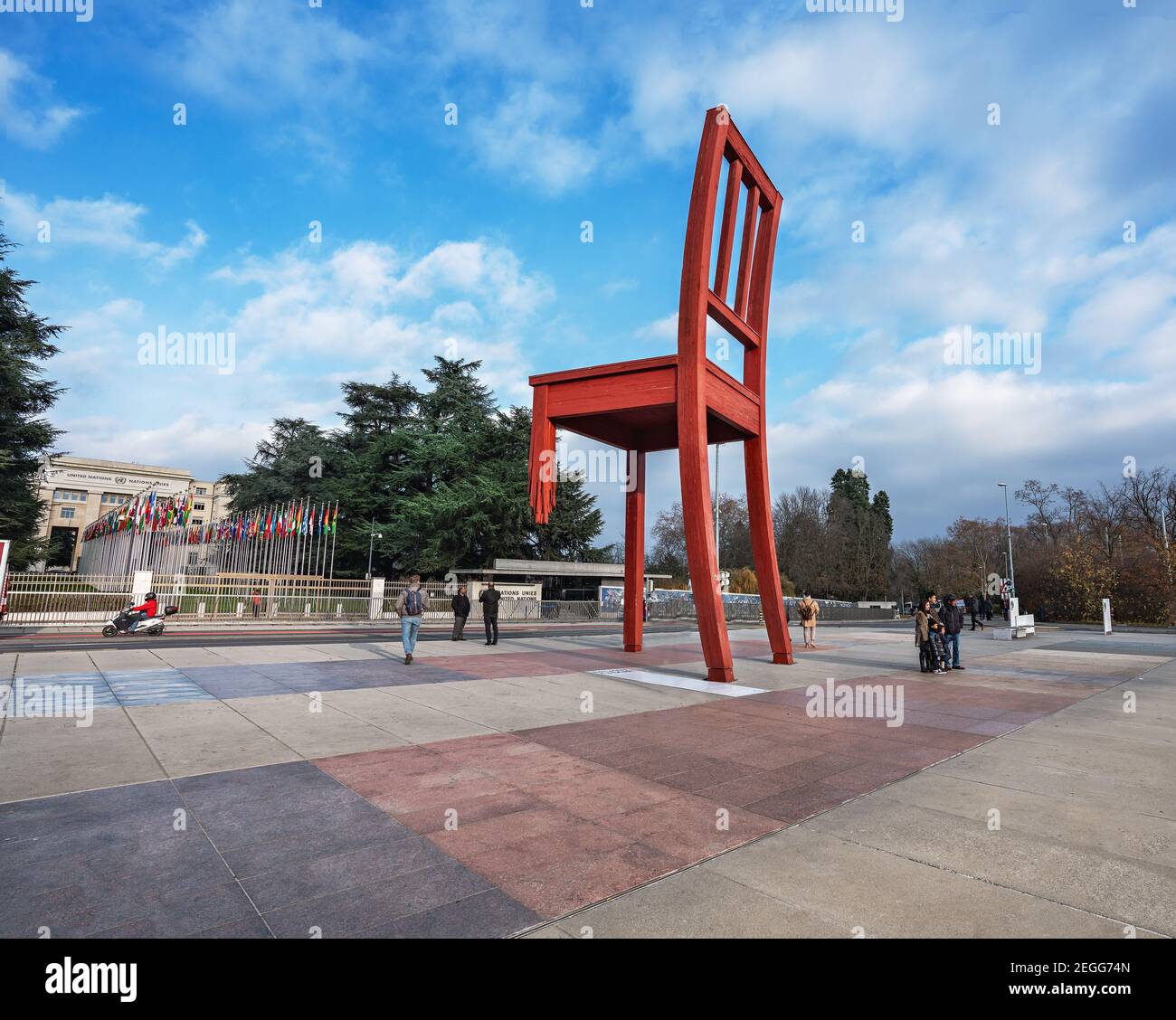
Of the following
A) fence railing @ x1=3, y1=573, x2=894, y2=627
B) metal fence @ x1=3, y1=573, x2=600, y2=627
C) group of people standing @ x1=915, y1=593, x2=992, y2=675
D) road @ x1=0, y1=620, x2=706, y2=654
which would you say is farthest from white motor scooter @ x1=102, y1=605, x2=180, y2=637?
group of people standing @ x1=915, y1=593, x2=992, y2=675

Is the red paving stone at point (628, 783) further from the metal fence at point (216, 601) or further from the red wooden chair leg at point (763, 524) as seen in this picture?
the metal fence at point (216, 601)

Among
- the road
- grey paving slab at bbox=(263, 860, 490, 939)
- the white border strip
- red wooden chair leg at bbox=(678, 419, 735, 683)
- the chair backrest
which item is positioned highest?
the chair backrest

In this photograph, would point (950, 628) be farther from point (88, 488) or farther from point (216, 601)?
point (88, 488)

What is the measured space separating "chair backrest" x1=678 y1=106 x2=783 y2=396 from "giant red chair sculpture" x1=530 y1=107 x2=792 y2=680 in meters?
0.02

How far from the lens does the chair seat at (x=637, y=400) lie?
1097 centimetres

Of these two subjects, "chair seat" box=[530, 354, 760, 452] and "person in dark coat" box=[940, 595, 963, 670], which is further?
"person in dark coat" box=[940, 595, 963, 670]

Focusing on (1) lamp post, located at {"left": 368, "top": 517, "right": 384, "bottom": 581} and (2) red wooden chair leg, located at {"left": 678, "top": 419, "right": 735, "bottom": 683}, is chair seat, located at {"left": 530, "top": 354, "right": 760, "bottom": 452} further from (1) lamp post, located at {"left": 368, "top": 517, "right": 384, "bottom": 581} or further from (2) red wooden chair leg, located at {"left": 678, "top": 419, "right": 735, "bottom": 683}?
(1) lamp post, located at {"left": 368, "top": 517, "right": 384, "bottom": 581}

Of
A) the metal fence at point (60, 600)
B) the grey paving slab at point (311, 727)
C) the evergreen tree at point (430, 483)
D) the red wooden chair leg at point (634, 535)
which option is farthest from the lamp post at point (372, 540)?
the grey paving slab at point (311, 727)

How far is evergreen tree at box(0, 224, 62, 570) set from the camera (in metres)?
29.7

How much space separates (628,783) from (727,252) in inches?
401

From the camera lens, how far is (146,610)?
61.2 feet

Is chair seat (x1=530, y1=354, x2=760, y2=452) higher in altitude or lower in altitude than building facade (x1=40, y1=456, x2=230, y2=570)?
lower
